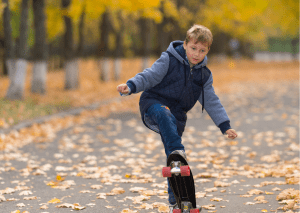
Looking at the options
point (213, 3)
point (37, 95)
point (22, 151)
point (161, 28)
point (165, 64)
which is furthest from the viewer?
point (213, 3)

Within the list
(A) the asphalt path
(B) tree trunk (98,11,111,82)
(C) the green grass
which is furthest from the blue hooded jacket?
(B) tree trunk (98,11,111,82)

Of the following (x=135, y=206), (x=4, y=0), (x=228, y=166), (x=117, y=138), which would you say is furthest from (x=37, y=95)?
(x=135, y=206)

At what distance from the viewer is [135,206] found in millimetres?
4309

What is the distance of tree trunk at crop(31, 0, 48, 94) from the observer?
1518 centimetres

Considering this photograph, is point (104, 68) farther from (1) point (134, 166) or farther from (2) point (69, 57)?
(1) point (134, 166)

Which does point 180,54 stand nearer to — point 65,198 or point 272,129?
point 65,198

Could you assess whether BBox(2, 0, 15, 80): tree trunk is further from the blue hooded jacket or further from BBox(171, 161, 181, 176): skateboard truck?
BBox(171, 161, 181, 176): skateboard truck

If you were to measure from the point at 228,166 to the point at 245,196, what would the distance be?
5.23 ft

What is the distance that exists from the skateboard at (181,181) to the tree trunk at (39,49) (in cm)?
1284

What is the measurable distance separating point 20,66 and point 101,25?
9738 mm

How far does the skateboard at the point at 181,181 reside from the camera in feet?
11.1

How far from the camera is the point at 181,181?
3.50 metres

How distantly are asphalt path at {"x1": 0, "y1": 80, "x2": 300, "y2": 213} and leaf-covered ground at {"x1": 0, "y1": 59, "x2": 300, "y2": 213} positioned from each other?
0.01m

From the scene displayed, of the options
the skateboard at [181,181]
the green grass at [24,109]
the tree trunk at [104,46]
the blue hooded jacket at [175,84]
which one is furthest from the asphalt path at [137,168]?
the tree trunk at [104,46]
